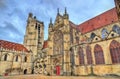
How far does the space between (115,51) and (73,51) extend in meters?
9.12

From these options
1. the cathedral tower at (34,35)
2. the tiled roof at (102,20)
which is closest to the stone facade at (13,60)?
the cathedral tower at (34,35)

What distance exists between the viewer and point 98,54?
798 inches

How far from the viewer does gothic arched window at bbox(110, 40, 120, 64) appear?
1780 cm

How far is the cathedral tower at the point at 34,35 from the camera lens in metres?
41.1

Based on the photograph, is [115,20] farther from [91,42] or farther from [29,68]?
[29,68]

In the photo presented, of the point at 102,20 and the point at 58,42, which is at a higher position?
the point at 102,20

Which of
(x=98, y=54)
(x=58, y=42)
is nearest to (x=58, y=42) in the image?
(x=58, y=42)

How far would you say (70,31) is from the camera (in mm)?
28000

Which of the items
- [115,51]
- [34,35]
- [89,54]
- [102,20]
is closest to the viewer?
[115,51]

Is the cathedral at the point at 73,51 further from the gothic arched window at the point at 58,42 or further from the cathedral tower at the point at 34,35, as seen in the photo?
the cathedral tower at the point at 34,35

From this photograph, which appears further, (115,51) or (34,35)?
(34,35)

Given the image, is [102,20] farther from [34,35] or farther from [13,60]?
[13,60]

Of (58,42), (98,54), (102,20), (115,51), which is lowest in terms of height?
(98,54)

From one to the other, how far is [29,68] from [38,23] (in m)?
21.2
